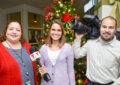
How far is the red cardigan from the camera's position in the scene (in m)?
1.24

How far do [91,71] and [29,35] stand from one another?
221 inches

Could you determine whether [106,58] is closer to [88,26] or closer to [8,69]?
[88,26]

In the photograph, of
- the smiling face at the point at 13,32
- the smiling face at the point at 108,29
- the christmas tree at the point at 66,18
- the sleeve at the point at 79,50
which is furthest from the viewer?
the christmas tree at the point at 66,18

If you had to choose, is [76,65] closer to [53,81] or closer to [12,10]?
[53,81]

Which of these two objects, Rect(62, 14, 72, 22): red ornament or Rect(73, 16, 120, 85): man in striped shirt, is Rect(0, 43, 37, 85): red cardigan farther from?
Rect(62, 14, 72, 22): red ornament

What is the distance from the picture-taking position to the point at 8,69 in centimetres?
124

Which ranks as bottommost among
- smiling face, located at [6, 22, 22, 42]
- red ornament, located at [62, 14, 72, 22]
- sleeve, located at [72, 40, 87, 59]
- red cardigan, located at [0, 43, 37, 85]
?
red cardigan, located at [0, 43, 37, 85]

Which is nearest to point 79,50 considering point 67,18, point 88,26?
point 88,26

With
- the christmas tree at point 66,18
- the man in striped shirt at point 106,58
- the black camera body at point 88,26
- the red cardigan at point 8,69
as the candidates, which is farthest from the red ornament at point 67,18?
the red cardigan at point 8,69

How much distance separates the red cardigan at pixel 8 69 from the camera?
1.24 metres

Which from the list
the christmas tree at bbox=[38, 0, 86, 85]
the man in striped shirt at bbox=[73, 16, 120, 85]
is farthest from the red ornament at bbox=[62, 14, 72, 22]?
the man in striped shirt at bbox=[73, 16, 120, 85]

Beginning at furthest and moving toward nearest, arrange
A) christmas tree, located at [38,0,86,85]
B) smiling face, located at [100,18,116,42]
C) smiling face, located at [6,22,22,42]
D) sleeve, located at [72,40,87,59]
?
1. christmas tree, located at [38,0,86,85]
2. sleeve, located at [72,40,87,59]
3. smiling face, located at [6,22,22,42]
4. smiling face, located at [100,18,116,42]

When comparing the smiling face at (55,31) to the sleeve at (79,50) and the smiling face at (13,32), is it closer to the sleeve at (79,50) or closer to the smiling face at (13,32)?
the sleeve at (79,50)

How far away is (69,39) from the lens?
246cm
